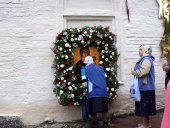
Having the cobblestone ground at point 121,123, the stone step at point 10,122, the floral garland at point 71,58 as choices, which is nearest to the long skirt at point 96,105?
the floral garland at point 71,58

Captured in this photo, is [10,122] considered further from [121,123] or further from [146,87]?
[146,87]

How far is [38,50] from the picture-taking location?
961 cm

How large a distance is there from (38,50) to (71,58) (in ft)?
2.59

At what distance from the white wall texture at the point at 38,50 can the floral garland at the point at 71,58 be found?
0.27m

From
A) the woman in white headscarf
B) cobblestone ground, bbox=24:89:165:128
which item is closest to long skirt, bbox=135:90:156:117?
the woman in white headscarf

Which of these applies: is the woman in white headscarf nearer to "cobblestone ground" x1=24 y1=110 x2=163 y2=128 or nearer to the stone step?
"cobblestone ground" x1=24 y1=110 x2=163 y2=128

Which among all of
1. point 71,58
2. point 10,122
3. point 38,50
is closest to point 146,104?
point 71,58

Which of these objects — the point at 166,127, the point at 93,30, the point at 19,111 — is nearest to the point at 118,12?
the point at 93,30

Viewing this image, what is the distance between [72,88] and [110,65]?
1075mm

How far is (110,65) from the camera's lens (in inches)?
381

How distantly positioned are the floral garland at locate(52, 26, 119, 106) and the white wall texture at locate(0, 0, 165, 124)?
0.89ft

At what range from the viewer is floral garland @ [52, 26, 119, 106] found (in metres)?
9.34

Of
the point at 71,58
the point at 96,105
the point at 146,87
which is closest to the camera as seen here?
Answer: the point at 146,87

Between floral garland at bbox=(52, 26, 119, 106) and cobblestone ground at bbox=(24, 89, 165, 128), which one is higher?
floral garland at bbox=(52, 26, 119, 106)
